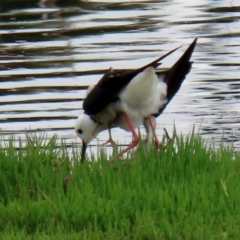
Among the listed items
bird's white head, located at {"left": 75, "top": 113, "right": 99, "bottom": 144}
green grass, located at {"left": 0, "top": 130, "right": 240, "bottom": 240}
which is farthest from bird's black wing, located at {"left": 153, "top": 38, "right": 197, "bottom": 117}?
green grass, located at {"left": 0, "top": 130, "right": 240, "bottom": 240}

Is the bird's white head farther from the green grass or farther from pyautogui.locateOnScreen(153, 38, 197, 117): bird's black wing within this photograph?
the green grass

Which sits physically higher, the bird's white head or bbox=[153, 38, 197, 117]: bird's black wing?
bbox=[153, 38, 197, 117]: bird's black wing

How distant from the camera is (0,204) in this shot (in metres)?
5.50

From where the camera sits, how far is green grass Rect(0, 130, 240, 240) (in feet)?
16.4

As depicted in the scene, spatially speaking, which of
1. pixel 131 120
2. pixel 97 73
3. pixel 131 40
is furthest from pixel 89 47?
pixel 131 120

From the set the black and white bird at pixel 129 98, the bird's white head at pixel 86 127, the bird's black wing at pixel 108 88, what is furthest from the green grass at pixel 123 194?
the bird's white head at pixel 86 127

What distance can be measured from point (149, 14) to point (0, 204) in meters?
9.11

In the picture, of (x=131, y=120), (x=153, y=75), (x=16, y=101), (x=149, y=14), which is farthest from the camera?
(x=149, y=14)

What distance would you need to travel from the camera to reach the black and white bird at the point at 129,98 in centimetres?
660

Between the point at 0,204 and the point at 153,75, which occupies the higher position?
the point at 153,75

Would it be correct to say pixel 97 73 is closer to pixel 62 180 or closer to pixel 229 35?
pixel 229 35

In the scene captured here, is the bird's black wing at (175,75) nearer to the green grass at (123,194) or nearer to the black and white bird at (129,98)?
the black and white bird at (129,98)

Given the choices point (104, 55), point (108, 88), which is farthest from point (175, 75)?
point (104, 55)

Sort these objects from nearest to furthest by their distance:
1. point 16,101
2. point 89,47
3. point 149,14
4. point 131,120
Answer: point 131,120, point 16,101, point 89,47, point 149,14
